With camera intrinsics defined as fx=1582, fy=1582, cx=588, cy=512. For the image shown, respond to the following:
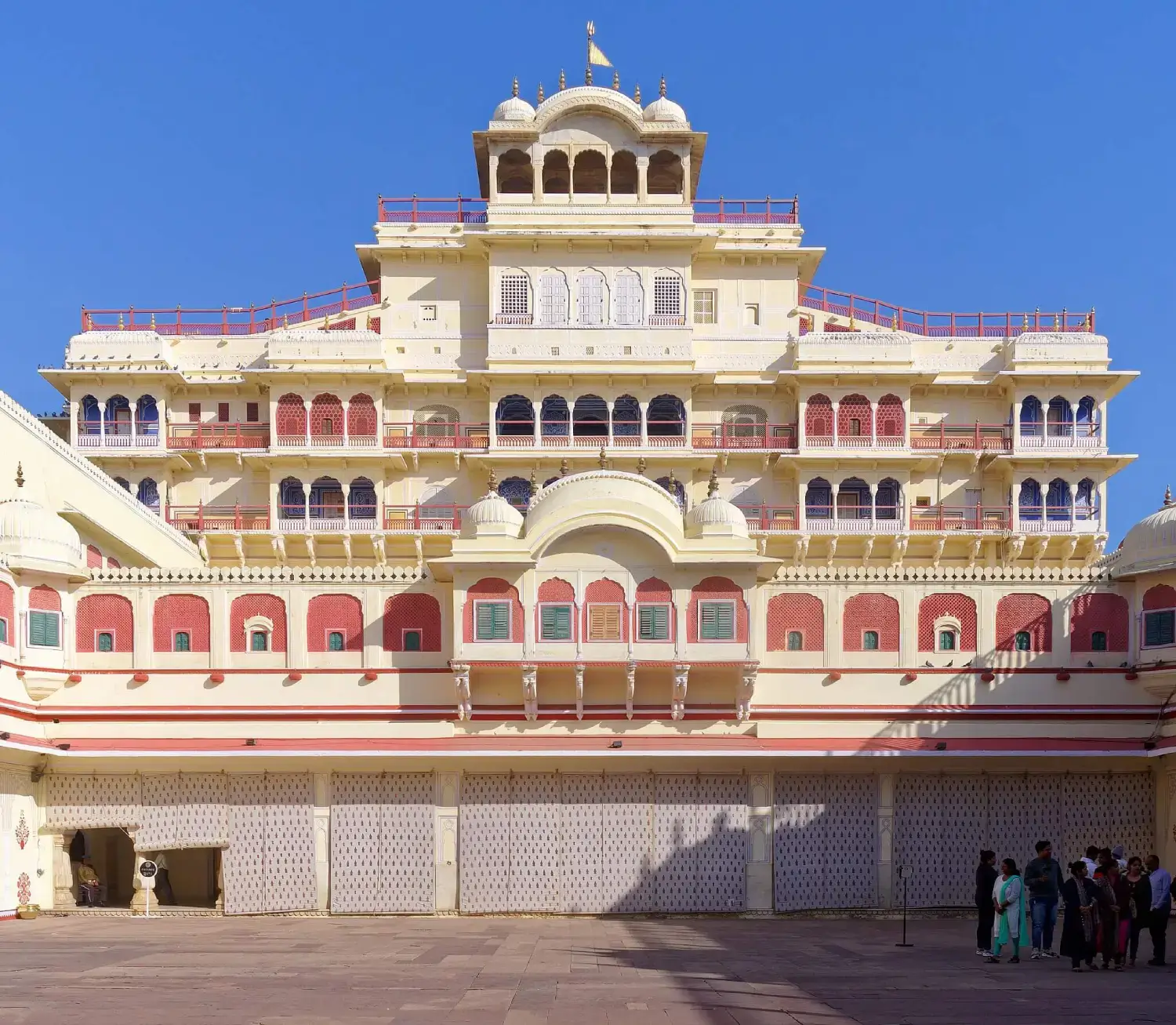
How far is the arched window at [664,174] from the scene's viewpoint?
56031mm

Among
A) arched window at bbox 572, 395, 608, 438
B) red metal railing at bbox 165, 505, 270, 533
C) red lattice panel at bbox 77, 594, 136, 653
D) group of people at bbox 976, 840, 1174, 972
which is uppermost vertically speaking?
arched window at bbox 572, 395, 608, 438

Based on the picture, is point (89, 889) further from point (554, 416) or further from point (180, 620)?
point (554, 416)

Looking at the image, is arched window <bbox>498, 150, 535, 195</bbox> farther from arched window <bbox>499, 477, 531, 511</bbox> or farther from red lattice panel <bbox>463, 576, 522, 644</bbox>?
red lattice panel <bbox>463, 576, 522, 644</bbox>

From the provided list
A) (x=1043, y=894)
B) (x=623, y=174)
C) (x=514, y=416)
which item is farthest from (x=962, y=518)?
(x=1043, y=894)

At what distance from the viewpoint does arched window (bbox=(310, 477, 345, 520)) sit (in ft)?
176

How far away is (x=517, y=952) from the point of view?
87.0 feet

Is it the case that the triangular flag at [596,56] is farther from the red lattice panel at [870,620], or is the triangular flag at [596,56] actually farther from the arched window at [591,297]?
the red lattice panel at [870,620]

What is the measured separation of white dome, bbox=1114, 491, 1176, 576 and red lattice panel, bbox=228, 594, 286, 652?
20484 mm

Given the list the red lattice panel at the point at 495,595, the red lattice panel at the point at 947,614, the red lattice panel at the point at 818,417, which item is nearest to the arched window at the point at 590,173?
the red lattice panel at the point at 818,417

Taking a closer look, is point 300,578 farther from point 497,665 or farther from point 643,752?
point 643,752

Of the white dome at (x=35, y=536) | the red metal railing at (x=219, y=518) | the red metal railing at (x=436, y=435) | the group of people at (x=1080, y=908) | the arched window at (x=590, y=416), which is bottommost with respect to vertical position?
the group of people at (x=1080, y=908)

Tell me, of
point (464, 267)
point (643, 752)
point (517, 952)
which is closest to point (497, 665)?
point (643, 752)

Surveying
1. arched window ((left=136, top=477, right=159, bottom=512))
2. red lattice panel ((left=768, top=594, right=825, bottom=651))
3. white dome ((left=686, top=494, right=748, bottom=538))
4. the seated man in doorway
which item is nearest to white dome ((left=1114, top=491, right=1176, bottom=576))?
red lattice panel ((left=768, top=594, right=825, bottom=651))

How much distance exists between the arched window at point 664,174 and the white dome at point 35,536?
26101 mm
